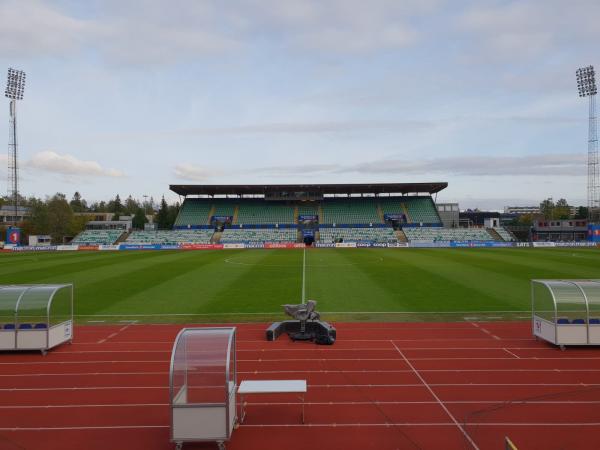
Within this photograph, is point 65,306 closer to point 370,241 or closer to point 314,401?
point 314,401

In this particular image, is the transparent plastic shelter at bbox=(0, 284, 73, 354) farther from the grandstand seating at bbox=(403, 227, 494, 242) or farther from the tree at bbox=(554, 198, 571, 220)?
the tree at bbox=(554, 198, 571, 220)

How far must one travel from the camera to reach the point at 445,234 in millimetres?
72562

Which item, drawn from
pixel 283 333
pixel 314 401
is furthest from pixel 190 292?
pixel 314 401

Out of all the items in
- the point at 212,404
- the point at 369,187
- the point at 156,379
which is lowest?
the point at 156,379

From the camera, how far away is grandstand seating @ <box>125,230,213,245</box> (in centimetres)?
7100

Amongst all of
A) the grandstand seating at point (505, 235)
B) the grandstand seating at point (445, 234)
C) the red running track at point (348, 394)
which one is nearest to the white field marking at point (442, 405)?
the red running track at point (348, 394)

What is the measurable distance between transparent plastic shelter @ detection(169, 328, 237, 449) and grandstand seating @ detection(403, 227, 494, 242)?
63674 millimetres

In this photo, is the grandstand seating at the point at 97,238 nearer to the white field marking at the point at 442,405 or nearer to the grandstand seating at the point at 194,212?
the grandstand seating at the point at 194,212

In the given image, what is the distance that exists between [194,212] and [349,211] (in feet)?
89.0

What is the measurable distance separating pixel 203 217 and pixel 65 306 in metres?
63.2

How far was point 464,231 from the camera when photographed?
7388 centimetres

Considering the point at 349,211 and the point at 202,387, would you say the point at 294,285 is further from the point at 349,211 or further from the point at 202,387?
the point at 349,211

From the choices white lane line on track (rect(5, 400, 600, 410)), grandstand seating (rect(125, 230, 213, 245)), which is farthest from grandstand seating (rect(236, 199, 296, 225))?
white lane line on track (rect(5, 400, 600, 410))

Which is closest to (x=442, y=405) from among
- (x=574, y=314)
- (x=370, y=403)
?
(x=370, y=403)
